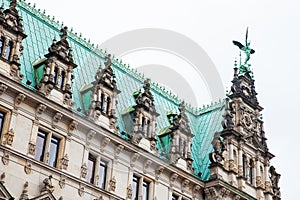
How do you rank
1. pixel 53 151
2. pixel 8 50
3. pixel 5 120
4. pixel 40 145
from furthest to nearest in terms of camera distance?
pixel 53 151 < pixel 8 50 < pixel 40 145 < pixel 5 120

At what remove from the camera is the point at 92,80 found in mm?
37469

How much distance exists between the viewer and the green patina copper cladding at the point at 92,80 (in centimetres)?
3484

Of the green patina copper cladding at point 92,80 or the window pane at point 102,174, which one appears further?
the green patina copper cladding at point 92,80

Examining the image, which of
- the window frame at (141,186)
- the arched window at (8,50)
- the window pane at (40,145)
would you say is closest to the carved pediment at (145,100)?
the window frame at (141,186)

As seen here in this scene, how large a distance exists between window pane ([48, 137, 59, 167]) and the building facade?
5 cm

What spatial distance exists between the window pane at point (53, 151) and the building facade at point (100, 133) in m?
0.05

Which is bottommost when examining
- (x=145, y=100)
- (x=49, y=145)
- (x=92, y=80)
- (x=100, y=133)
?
(x=49, y=145)

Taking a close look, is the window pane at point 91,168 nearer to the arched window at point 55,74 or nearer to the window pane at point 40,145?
the window pane at point 40,145

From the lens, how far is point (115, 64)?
4212cm

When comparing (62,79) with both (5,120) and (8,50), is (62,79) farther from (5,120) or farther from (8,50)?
(5,120)

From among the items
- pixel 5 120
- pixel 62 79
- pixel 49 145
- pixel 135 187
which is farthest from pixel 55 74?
pixel 135 187

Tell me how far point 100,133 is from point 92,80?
17.3 feet

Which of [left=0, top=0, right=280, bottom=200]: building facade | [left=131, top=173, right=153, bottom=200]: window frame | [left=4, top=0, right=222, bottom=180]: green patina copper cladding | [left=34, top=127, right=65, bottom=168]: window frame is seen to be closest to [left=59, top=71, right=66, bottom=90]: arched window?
[left=0, top=0, right=280, bottom=200]: building facade

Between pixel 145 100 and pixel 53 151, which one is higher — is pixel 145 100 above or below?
above
